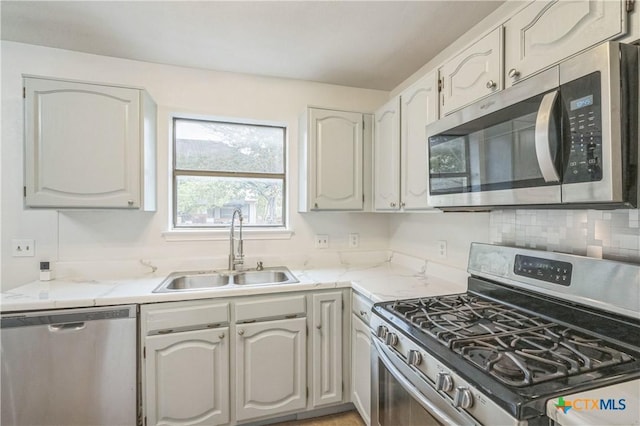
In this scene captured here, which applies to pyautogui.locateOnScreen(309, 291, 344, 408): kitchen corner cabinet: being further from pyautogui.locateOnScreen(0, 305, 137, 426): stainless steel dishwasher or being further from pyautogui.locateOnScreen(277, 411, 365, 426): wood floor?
pyautogui.locateOnScreen(0, 305, 137, 426): stainless steel dishwasher

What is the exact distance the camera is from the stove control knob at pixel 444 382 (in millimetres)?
878

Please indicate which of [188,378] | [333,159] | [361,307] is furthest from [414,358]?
[333,159]

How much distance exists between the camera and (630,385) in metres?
0.75

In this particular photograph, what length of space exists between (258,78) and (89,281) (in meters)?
1.85

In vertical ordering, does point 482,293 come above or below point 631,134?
below

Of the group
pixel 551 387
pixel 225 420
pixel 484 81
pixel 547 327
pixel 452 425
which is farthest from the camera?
→ pixel 225 420

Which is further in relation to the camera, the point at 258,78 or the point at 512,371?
the point at 258,78

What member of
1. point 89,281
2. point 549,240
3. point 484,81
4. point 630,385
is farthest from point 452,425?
point 89,281

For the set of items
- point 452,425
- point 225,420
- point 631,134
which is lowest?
point 225,420

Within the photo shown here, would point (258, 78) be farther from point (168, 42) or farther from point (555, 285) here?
point (555, 285)

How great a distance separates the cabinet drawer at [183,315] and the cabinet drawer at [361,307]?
761 mm

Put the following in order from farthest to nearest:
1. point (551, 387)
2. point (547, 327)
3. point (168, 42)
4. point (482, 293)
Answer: point (168, 42) < point (482, 293) < point (547, 327) < point (551, 387)

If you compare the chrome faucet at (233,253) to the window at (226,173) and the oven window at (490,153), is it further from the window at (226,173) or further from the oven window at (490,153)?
the oven window at (490,153)

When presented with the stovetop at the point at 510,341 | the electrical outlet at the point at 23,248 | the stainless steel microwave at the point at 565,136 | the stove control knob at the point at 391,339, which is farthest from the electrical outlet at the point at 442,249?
the electrical outlet at the point at 23,248
